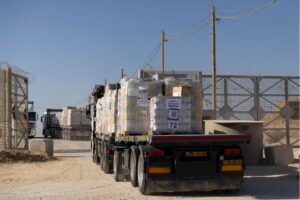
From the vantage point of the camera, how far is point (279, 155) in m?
20.1

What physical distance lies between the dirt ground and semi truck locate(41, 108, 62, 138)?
37.2m

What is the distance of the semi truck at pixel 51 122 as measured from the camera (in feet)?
190

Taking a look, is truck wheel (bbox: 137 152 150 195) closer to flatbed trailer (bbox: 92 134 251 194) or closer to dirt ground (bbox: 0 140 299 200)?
flatbed trailer (bbox: 92 134 251 194)

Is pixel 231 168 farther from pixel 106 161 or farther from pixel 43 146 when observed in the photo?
pixel 43 146

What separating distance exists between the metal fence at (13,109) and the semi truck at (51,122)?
25214 millimetres

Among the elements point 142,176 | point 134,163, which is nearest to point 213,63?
point 134,163

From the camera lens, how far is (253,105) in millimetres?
26625

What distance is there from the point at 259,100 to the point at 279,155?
6.91 m

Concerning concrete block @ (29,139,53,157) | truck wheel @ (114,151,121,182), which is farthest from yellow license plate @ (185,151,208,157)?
concrete block @ (29,139,53,157)

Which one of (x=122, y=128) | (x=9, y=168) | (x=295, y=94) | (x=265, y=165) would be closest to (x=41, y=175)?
(x=9, y=168)

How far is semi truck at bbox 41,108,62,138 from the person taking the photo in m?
57.8

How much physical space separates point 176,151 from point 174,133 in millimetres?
788

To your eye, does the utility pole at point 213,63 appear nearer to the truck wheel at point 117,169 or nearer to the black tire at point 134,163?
the truck wheel at point 117,169

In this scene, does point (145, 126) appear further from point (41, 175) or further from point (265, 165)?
point (265, 165)
